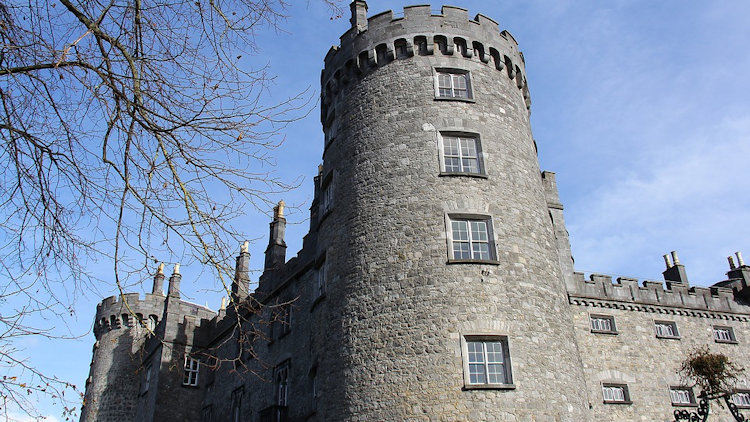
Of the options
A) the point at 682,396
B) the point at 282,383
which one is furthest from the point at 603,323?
the point at 282,383

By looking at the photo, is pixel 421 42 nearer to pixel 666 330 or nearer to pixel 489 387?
pixel 489 387

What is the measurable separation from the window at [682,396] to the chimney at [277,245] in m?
14.9

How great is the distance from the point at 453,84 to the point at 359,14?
4621 millimetres

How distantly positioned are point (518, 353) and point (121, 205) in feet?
32.5

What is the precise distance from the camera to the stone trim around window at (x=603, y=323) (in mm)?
20197

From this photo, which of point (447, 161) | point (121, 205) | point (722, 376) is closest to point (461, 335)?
point (447, 161)

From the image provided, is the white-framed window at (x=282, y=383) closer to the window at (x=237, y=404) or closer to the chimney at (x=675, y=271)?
the window at (x=237, y=404)

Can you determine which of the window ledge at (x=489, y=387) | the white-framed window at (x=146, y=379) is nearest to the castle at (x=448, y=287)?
the window ledge at (x=489, y=387)

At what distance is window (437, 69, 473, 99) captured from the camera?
17.9 m

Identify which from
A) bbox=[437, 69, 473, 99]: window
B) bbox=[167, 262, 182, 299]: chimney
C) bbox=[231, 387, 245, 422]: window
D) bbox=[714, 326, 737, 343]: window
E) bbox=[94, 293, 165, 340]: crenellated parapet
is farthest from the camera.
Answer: bbox=[94, 293, 165, 340]: crenellated parapet

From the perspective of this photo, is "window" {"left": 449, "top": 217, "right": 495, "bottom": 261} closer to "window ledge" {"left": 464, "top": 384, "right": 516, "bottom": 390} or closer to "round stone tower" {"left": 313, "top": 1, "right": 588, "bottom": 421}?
"round stone tower" {"left": 313, "top": 1, "right": 588, "bottom": 421}

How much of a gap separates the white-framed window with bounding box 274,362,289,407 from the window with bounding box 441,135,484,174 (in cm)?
913

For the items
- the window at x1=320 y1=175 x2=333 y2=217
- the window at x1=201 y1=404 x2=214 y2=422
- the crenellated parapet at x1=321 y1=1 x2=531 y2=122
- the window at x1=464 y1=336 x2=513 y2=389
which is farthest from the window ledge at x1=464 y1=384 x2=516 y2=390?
the window at x1=201 y1=404 x2=214 y2=422

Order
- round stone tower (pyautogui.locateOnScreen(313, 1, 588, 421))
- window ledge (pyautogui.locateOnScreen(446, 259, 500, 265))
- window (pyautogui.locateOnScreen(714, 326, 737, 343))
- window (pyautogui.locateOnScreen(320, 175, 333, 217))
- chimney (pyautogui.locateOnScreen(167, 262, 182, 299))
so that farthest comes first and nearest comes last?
chimney (pyautogui.locateOnScreen(167, 262, 182, 299)) < window (pyautogui.locateOnScreen(714, 326, 737, 343)) < window (pyautogui.locateOnScreen(320, 175, 333, 217)) < window ledge (pyautogui.locateOnScreen(446, 259, 500, 265)) < round stone tower (pyautogui.locateOnScreen(313, 1, 588, 421))
